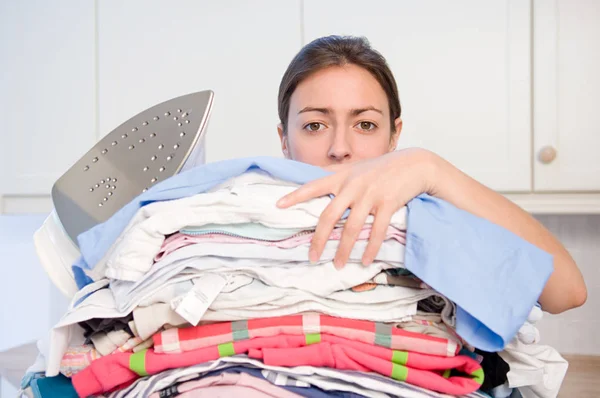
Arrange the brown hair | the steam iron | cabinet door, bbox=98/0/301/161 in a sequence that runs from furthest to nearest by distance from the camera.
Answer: cabinet door, bbox=98/0/301/161
the brown hair
the steam iron

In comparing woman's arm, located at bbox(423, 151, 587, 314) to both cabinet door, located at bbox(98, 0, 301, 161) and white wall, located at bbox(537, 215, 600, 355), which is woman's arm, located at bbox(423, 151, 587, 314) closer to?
cabinet door, located at bbox(98, 0, 301, 161)

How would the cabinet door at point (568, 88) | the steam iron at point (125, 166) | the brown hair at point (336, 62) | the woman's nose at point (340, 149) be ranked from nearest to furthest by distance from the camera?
the steam iron at point (125, 166) → the woman's nose at point (340, 149) → the brown hair at point (336, 62) → the cabinet door at point (568, 88)

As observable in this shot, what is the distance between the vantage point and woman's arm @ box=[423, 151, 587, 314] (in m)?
0.56

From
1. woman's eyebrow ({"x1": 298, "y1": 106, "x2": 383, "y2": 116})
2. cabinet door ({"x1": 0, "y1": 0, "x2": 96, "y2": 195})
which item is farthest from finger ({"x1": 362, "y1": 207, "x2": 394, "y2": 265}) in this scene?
cabinet door ({"x1": 0, "y1": 0, "x2": 96, "y2": 195})

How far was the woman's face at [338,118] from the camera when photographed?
87 centimetres

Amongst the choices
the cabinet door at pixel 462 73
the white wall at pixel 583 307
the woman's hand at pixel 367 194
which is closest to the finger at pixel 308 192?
the woman's hand at pixel 367 194

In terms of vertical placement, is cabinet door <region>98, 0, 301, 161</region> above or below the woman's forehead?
above

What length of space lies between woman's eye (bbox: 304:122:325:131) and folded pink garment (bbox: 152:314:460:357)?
0.44 metres

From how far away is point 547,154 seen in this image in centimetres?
151

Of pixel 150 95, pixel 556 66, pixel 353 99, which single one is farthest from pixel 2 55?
pixel 556 66

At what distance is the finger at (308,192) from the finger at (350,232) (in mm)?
36

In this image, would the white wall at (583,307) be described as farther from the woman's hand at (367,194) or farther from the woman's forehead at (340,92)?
the woman's hand at (367,194)

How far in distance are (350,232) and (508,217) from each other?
164 millimetres

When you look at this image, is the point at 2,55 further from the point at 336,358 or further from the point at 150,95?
the point at 336,358
